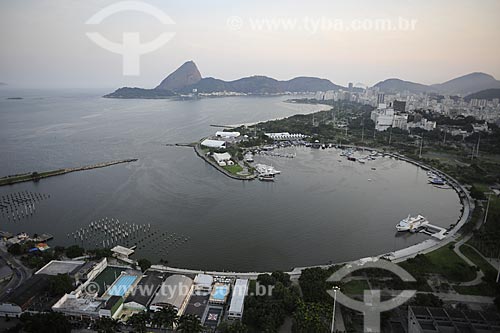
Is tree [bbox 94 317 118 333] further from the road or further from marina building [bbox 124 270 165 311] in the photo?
the road

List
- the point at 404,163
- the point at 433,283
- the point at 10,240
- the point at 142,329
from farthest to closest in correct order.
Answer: the point at 404,163 < the point at 10,240 < the point at 433,283 < the point at 142,329

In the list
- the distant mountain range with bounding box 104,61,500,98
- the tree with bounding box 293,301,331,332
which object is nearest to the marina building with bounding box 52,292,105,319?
the tree with bounding box 293,301,331,332

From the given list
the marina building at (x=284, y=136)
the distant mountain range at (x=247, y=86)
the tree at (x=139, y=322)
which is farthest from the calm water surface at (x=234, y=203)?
the distant mountain range at (x=247, y=86)

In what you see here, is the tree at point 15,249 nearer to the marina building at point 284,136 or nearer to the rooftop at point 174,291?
the rooftop at point 174,291

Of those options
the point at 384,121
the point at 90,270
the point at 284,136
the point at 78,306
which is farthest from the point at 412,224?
the point at 384,121

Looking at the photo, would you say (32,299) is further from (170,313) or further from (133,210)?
(133,210)

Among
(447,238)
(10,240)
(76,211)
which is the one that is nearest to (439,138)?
(447,238)

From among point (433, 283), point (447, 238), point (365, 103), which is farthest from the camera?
point (365, 103)
